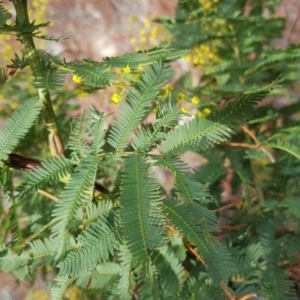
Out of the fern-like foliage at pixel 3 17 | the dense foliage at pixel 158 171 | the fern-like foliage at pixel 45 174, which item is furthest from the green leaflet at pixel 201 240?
the fern-like foliage at pixel 3 17

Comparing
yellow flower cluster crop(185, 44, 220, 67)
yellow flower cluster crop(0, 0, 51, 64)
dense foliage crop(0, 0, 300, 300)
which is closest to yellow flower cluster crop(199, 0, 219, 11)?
dense foliage crop(0, 0, 300, 300)

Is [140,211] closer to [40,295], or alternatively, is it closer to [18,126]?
[18,126]

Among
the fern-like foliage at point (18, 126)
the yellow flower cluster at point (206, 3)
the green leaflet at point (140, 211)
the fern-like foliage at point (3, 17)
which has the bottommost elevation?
the green leaflet at point (140, 211)

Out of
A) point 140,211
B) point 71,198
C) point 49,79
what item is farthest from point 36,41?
point 140,211

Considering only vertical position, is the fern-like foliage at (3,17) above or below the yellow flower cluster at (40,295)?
above

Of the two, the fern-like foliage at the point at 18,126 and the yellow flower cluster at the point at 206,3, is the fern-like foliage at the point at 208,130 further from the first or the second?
the yellow flower cluster at the point at 206,3

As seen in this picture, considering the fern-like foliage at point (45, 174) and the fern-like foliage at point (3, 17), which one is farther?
the fern-like foliage at point (45, 174)

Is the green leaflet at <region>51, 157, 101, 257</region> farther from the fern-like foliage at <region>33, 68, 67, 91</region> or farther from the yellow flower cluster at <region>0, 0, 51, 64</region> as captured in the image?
the yellow flower cluster at <region>0, 0, 51, 64</region>

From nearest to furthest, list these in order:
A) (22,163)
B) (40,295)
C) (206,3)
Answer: (22,163), (206,3), (40,295)

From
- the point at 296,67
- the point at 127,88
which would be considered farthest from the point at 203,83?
the point at 127,88
